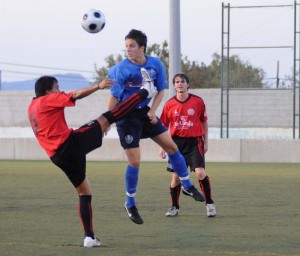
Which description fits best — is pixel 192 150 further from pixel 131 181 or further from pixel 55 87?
pixel 55 87

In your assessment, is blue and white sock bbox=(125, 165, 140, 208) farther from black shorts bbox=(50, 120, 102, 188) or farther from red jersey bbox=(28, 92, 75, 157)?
red jersey bbox=(28, 92, 75, 157)

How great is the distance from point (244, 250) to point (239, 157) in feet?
68.0

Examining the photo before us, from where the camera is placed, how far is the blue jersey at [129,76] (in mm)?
11023

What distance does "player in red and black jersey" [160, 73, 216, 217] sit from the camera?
42.0 feet

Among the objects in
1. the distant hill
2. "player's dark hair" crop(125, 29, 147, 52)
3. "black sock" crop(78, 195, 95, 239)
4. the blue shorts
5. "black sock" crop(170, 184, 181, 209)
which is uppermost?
"player's dark hair" crop(125, 29, 147, 52)

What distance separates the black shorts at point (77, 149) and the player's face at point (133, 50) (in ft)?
5.46

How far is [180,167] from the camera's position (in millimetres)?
12008

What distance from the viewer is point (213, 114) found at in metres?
35.5

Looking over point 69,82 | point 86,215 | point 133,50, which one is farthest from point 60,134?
point 69,82

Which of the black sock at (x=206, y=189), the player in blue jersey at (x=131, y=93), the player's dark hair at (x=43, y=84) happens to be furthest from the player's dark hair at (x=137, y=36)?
the black sock at (x=206, y=189)

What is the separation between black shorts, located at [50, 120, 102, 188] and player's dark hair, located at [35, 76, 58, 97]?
50 cm

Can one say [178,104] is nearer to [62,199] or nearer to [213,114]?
[62,199]

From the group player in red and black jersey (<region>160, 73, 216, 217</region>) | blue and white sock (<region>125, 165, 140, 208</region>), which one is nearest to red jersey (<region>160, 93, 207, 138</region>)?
player in red and black jersey (<region>160, 73, 216, 217</region>)

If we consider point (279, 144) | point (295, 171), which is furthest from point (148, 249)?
point (279, 144)
